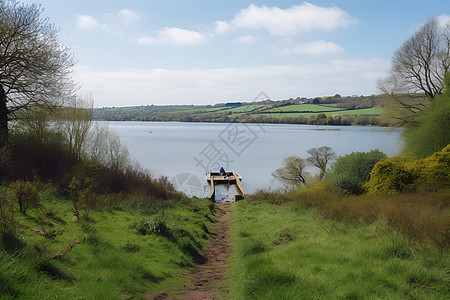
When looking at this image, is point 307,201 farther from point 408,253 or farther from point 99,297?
point 99,297

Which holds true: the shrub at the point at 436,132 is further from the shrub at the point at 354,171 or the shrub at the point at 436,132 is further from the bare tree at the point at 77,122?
the bare tree at the point at 77,122

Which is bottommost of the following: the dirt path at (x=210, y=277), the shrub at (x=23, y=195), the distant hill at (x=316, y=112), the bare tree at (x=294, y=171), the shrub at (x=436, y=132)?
the bare tree at (x=294, y=171)

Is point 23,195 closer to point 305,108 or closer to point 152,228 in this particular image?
point 152,228

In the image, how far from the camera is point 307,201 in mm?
15477

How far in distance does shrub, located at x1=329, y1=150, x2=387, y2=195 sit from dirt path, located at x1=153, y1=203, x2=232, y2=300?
37.8 ft

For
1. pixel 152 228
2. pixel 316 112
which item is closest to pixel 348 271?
pixel 152 228

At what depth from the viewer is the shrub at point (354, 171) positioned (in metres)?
20.0

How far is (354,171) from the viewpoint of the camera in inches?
844

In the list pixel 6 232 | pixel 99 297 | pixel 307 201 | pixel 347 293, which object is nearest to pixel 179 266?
pixel 99 297

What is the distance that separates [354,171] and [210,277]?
17.6 meters

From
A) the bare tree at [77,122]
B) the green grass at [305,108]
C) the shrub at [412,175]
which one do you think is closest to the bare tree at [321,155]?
the shrub at [412,175]

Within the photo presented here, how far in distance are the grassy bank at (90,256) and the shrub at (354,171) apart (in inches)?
511

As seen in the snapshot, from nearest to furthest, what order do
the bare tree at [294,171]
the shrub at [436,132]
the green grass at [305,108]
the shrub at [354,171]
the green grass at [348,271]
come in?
the green grass at [348,271] → the shrub at [354,171] → the shrub at [436,132] → the bare tree at [294,171] → the green grass at [305,108]

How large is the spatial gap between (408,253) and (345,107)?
359ft
